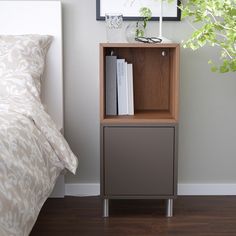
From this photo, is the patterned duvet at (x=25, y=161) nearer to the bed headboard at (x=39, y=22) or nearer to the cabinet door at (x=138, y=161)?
the cabinet door at (x=138, y=161)

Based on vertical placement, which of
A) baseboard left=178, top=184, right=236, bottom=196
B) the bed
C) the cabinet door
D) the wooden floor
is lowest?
the wooden floor

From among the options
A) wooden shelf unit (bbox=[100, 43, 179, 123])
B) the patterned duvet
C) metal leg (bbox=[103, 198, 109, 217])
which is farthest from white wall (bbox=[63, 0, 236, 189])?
the patterned duvet

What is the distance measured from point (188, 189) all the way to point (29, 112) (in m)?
1.21

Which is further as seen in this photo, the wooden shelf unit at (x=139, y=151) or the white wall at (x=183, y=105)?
the white wall at (x=183, y=105)

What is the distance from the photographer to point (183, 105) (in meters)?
2.53

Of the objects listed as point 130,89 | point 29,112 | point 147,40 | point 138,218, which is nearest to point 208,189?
point 138,218

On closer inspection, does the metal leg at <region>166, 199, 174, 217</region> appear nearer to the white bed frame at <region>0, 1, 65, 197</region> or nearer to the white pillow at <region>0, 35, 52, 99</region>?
the white bed frame at <region>0, 1, 65, 197</region>

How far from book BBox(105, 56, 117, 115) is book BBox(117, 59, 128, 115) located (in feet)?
0.07

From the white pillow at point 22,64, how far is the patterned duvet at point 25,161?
0.11 metres

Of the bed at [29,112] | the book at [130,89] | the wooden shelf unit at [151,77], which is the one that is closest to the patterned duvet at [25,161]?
the bed at [29,112]

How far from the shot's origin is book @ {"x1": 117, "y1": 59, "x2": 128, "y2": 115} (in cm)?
226

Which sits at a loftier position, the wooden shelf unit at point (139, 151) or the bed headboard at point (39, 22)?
the bed headboard at point (39, 22)

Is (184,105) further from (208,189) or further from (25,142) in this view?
(25,142)

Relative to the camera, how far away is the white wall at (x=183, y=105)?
246cm
